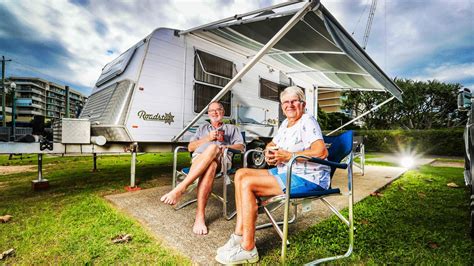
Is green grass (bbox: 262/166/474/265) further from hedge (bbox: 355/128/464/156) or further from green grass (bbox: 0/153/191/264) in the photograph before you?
hedge (bbox: 355/128/464/156)

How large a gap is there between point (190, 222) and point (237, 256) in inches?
34.8

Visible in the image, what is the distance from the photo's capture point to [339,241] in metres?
1.93

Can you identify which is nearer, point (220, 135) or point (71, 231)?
point (71, 231)

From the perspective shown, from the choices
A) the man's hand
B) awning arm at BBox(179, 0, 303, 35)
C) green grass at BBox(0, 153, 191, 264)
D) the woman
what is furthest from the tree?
green grass at BBox(0, 153, 191, 264)

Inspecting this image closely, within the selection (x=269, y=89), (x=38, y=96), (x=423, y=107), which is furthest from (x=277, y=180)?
(x=38, y=96)

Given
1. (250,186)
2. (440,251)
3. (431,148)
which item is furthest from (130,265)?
(431,148)

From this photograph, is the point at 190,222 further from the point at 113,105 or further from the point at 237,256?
the point at 113,105

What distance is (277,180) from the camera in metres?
1.61

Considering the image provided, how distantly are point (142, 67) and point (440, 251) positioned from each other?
156 inches

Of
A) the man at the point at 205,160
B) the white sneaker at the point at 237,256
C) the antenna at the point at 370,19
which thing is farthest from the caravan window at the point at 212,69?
the antenna at the point at 370,19

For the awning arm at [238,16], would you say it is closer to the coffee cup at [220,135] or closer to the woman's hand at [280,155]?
the coffee cup at [220,135]

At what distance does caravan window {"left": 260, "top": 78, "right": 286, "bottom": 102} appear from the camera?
5.61 meters

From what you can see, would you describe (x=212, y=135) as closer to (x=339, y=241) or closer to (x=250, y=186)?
(x=250, y=186)

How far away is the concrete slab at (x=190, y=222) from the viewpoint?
5.79 feet
